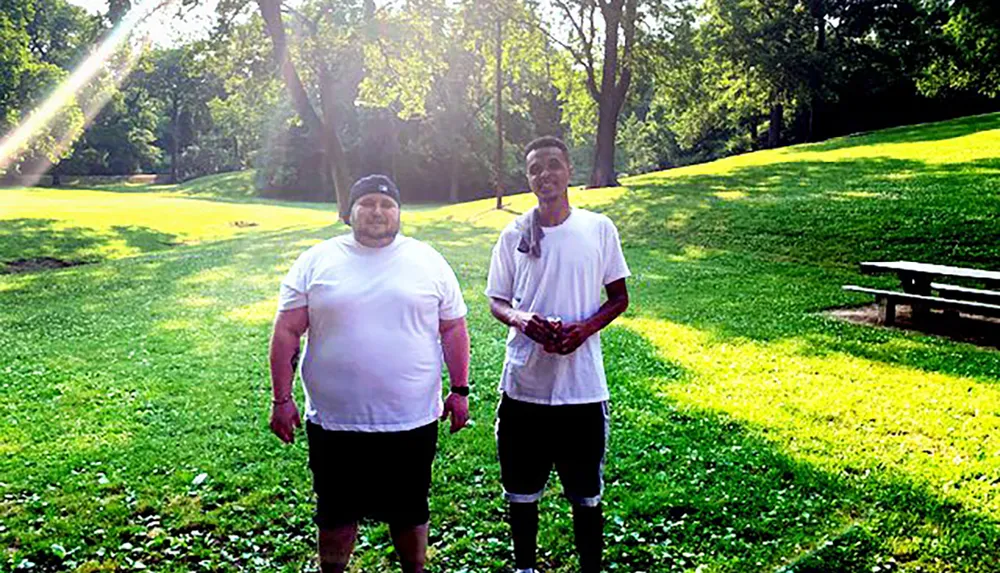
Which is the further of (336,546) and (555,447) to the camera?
(555,447)

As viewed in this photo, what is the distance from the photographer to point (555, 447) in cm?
371

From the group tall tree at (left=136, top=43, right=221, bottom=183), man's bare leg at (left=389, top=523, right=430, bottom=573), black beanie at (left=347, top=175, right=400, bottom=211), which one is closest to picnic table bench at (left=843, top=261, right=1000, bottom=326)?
man's bare leg at (left=389, top=523, right=430, bottom=573)

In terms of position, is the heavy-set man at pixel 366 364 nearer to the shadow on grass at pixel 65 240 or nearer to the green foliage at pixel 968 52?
the shadow on grass at pixel 65 240

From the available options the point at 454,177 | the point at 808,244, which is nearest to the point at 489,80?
the point at 454,177

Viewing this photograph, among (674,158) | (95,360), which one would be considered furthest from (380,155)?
(95,360)

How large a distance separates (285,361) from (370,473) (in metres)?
0.64

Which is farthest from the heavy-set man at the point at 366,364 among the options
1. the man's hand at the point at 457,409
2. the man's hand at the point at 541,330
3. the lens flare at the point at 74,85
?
the lens flare at the point at 74,85

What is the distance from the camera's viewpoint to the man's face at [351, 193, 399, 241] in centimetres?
341

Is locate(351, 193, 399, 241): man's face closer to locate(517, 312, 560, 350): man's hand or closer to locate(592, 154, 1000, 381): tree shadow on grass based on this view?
locate(517, 312, 560, 350): man's hand

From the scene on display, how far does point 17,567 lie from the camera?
4215 millimetres

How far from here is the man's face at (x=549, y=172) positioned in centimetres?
370

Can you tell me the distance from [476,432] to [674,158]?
60.7 m

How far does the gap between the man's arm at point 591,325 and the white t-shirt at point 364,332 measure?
63 cm

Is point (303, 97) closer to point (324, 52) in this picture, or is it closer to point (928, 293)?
point (324, 52)
